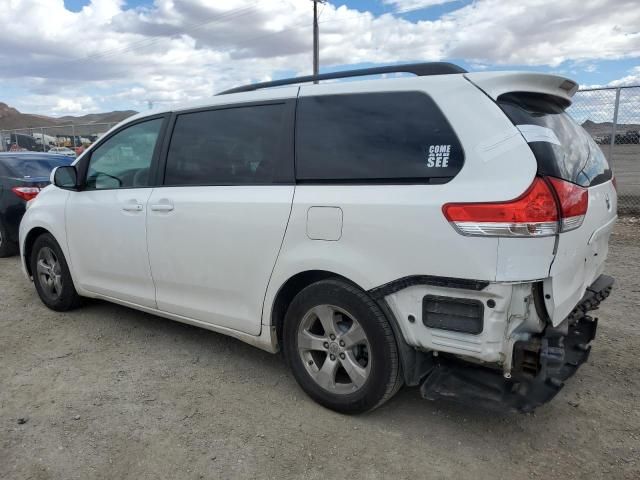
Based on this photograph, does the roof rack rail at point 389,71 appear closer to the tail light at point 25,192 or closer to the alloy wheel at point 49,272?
the alloy wheel at point 49,272

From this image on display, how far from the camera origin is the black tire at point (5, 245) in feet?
23.7

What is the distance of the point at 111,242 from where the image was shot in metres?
4.03

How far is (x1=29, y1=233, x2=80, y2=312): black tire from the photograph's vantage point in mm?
4648

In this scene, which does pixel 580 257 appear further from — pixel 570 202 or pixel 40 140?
pixel 40 140

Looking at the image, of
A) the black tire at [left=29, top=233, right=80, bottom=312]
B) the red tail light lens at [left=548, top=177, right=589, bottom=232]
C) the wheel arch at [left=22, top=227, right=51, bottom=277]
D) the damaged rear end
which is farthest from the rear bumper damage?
the wheel arch at [left=22, top=227, right=51, bottom=277]

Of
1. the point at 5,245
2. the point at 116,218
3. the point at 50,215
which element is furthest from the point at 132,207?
the point at 5,245

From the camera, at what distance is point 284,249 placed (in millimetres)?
2959

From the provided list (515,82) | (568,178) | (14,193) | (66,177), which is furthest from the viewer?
(14,193)

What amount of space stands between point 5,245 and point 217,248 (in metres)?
5.60

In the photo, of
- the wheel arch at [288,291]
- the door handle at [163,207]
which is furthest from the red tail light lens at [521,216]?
the door handle at [163,207]

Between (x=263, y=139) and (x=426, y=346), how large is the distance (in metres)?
1.61

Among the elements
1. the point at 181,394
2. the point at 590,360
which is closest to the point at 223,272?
the point at 181,394

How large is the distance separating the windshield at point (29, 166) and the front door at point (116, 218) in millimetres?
3763

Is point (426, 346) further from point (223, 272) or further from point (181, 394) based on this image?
point (181, 394)
